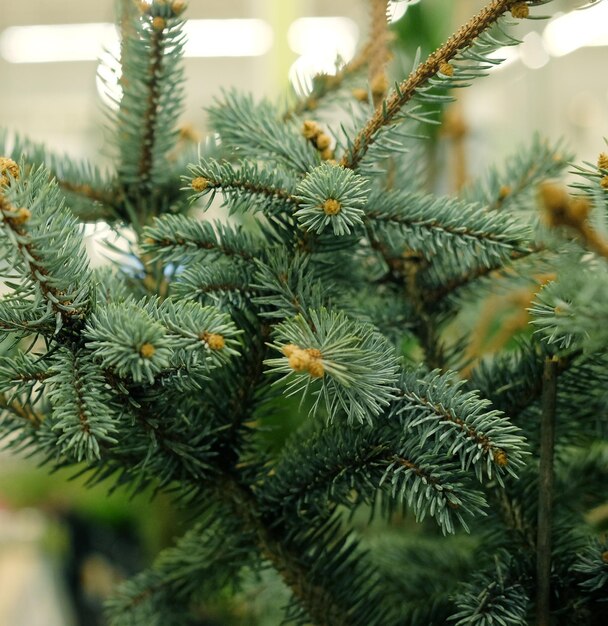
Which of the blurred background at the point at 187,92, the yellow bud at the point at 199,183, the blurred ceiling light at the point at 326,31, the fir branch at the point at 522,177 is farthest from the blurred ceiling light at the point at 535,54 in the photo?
the yellow bud at the point at 199,183

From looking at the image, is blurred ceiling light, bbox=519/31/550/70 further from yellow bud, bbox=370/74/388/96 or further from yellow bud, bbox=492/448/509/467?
yellow bud, bbox=492/448/509/467

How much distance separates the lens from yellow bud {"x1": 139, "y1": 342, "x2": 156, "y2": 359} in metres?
0.23

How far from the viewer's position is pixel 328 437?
306 millimetres

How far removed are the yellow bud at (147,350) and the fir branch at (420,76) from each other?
128 mm

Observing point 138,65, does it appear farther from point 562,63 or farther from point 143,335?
point 562,63

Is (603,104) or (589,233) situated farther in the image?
(603,104)

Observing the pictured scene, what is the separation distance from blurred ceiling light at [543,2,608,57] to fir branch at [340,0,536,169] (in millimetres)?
1201

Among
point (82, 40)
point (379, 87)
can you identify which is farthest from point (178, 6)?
point (82, 40)

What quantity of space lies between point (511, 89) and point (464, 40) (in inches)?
65.5

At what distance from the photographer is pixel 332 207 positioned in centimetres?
27

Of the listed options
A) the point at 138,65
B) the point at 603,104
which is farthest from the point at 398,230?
the point at 603,104

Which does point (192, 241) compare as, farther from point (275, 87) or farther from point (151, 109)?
point (275, 87)

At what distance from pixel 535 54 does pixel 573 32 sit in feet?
0.40

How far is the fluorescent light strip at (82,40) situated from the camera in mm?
2234
